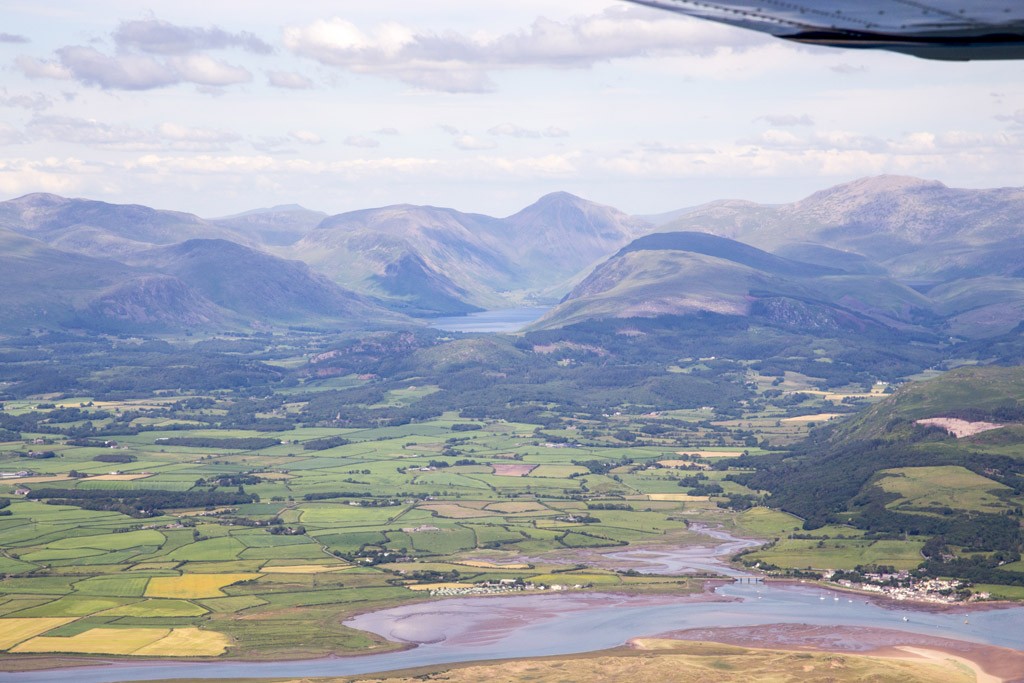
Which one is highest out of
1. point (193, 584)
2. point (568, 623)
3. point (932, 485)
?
point (932, 485)

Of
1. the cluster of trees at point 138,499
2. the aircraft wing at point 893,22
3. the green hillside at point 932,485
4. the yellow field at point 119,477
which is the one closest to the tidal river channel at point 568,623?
the green hillside at point 932,485

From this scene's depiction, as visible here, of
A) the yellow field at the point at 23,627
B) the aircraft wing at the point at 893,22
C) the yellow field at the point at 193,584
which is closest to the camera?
the aircraft wing at the point at 893,22

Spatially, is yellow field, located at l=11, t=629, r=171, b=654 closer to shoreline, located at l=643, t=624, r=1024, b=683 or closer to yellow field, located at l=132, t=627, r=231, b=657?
yellow field, located at l=132, t=627, r=231, b=657

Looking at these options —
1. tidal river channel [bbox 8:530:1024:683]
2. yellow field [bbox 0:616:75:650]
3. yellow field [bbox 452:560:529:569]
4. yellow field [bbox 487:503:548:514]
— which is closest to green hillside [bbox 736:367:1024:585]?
tidal river channel [bbox 8:530:1024:683]

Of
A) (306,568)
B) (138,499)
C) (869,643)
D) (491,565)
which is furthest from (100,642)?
(869,643)

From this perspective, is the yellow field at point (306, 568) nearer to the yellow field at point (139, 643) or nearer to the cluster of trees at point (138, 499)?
the yellow field at point (139, 643)

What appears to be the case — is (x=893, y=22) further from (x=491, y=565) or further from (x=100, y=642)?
(x=491, y=565)

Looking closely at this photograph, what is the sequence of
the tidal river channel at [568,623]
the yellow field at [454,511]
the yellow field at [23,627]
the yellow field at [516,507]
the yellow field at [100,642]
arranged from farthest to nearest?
the yellow field at [516,507]
the yellow field at [454,511]
the yellow field at [23,627]
the yellow field at [100,642]
the tidal river channel at [568,623]
